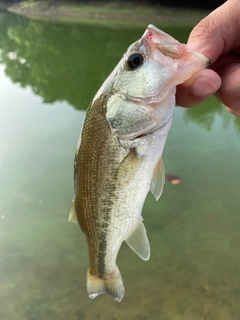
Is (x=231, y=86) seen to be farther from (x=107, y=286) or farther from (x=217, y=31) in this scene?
(x=107, y=286)

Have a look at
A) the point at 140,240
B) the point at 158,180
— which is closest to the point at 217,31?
the point at 158,180

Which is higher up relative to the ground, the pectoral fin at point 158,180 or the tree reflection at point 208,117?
the pectoral fin at point 158,180

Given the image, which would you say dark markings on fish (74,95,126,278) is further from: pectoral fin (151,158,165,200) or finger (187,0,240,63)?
finger (187,0,240,63)

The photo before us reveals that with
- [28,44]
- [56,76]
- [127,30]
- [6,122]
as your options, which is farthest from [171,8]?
[6,122]

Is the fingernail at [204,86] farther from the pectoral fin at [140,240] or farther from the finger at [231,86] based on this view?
the pectoral fin at [140,240]

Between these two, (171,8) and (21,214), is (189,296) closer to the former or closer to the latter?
(21,214)

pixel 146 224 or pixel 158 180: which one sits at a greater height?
pixel 158 180

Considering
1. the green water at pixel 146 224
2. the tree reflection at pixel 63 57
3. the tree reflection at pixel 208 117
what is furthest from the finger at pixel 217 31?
the tree reflection at pixel 63 57
